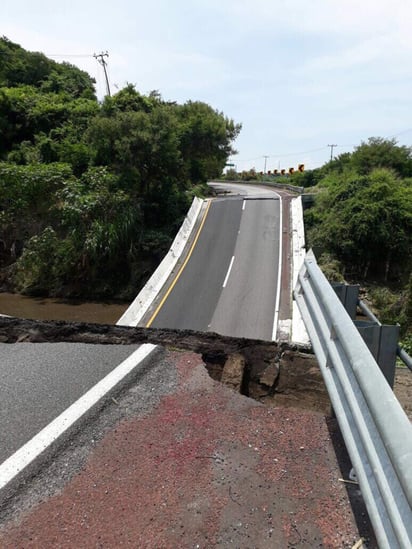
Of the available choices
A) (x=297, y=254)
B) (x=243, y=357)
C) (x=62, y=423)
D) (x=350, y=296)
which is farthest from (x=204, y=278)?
(x=62, y=423)

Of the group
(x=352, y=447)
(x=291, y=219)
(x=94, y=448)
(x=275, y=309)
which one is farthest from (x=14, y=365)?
(x=291, y=219)

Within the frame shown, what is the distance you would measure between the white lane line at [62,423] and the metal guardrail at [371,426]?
66.9 inches

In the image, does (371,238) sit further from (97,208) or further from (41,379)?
(41,379)

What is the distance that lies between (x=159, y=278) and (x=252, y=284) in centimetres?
394

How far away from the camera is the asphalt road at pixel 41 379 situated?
2.82 meters

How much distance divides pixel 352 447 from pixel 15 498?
1825 millimetres

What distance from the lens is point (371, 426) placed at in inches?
70.4

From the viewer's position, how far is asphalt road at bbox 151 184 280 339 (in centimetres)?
1355

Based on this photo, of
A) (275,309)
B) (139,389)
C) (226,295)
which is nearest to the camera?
(139,389)

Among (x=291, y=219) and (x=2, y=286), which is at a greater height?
(x=291, y=219)

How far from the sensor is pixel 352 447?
190 cm

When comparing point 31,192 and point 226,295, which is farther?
point 31,192

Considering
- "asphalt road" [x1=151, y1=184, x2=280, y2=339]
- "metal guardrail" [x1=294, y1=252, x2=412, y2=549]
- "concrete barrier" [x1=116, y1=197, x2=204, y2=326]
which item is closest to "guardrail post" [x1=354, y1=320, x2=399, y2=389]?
"metal guardrail" [x1=294, y1=252, x2=412, y2=549]

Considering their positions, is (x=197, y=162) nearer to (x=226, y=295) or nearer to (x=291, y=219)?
(x=291, y=219)
